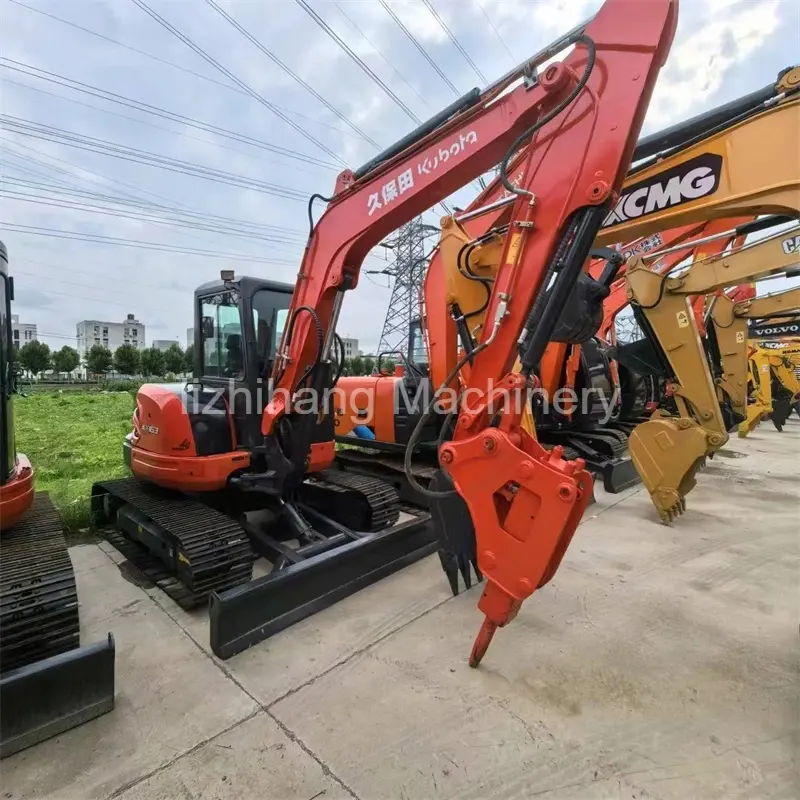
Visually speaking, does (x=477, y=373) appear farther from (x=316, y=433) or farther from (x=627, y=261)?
(x=627, y=261)

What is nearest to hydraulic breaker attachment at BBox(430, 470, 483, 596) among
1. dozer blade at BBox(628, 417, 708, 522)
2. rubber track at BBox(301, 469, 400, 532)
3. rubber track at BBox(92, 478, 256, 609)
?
rubber track at BBox(92, 478, 256, 609)

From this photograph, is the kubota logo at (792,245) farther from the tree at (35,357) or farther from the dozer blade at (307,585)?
the tree at (35,357)

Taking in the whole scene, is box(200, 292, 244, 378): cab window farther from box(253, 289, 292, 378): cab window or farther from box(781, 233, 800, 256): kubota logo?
box(781, 233, 800, 256): kubota logo

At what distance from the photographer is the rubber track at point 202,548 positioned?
307 centimetres

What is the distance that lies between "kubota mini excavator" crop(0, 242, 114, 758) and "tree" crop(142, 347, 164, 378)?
43689 millimetres

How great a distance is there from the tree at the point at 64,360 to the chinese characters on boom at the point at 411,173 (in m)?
48.5

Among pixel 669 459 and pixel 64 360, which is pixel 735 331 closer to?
pixel 669 459

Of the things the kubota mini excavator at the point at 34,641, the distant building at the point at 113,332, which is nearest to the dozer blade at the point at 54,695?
the kubota mini excavator at the point at 34,641

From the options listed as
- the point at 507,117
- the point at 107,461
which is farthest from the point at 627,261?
the point at 107,461

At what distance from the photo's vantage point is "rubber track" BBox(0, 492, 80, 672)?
2.13 m

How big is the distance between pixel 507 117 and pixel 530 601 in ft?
9.55

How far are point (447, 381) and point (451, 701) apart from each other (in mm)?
1529

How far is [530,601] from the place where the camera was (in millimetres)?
3242

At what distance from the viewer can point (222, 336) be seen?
411 centimetres
